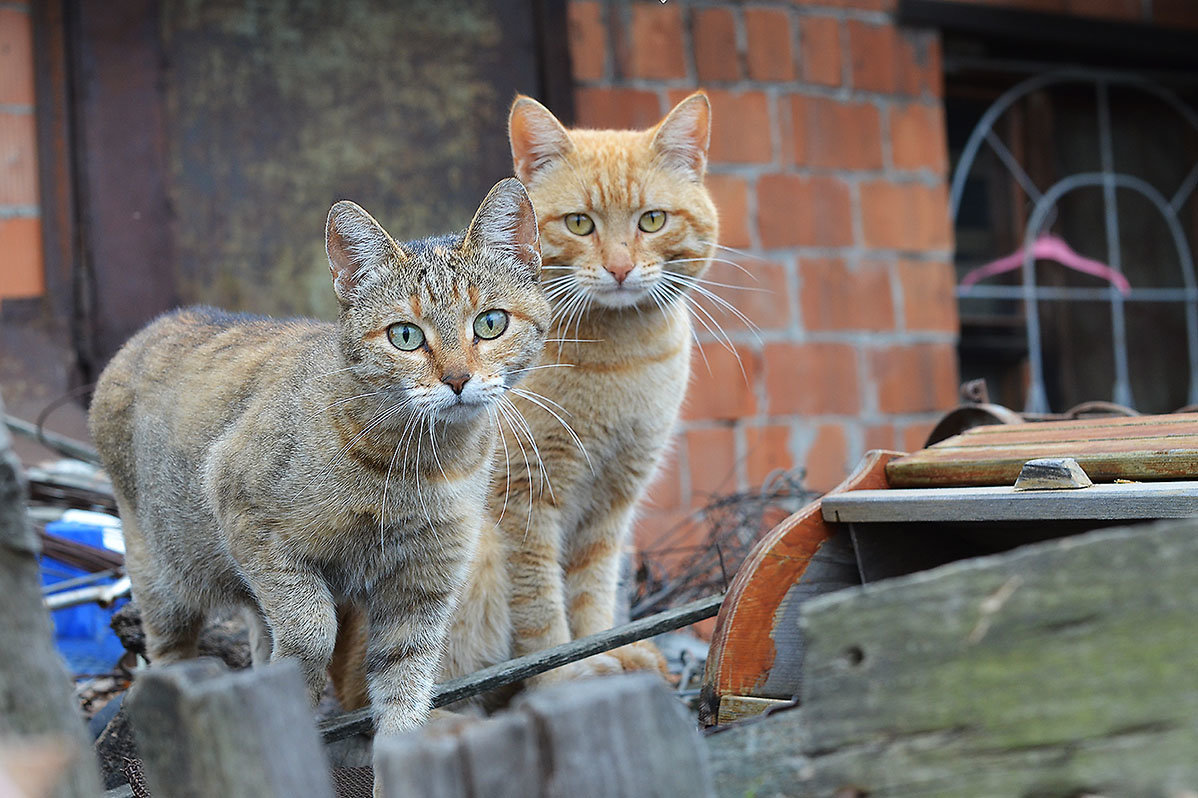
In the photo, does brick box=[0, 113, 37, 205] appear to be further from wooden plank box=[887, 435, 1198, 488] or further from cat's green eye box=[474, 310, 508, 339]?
wooden plank box=[887, 435, 1198, 488]

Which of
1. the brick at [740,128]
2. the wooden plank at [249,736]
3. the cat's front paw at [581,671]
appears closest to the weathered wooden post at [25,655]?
the wooden plank at [249,736]

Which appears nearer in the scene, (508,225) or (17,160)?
(508,225)

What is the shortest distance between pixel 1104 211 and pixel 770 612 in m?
4.62

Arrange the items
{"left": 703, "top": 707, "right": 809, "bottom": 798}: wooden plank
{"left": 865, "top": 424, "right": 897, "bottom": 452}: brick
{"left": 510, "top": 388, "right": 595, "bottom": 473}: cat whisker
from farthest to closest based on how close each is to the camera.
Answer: {"left": 865, "top": 424, "right": 897, "bottom": 452}: brick < {"left": 510, "top": 388, "right": 595, "bottom": 473}: cat whisker < {"left": 703, "top": 707, "right": 809, "bottom": 798}: wooden plank

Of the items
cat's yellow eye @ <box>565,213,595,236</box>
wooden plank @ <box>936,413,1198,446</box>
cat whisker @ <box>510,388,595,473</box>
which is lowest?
wooden plank @ <box>936,413,1198,446</box>

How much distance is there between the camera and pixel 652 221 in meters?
2.73

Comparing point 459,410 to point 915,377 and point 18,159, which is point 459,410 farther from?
point 915,377

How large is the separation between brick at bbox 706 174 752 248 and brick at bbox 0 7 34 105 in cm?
251

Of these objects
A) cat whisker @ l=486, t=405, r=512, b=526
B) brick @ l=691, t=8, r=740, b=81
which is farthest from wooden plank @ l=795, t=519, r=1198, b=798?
brick @ l=691, t=8, r=740, b=81

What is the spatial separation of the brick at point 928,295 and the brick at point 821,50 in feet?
2.87

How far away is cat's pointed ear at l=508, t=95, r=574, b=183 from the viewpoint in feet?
8.90

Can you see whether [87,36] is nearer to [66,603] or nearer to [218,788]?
[66,603]

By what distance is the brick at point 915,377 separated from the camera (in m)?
4.93

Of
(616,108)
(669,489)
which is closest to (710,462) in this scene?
(669,489)
